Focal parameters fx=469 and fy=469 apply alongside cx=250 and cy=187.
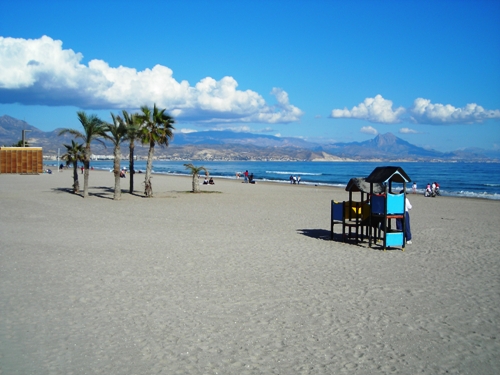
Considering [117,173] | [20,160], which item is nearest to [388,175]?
[117,173]

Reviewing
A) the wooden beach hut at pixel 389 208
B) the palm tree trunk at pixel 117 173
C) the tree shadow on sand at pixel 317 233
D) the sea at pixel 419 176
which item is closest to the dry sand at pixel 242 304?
the tree shadow on sand at pixel 317 233

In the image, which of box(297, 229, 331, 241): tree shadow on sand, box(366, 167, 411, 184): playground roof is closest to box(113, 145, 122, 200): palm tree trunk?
box(297, 229, 331, 241): tree shadow on sand

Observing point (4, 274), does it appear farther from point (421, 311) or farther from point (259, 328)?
point (421, 311)

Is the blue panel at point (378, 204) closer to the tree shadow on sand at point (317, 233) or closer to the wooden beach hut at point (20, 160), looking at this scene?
the tree shadow on sand at point (317, 233)

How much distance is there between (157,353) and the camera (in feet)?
15.4

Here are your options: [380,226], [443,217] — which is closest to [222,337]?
[380,226]

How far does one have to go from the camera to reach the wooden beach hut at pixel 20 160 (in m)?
54.3

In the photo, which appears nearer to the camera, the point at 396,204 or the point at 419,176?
the point at 396,204

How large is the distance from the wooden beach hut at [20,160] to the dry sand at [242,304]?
47.2 m

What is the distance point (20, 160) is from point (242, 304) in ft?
184

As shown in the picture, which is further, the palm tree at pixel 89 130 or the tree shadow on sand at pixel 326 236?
the palm tree at pixel 89 130

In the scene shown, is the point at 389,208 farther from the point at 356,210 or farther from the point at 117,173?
the point at 117,173

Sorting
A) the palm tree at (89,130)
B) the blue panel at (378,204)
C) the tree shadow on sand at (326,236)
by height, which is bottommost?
the tree shadow on sand at (326,236)

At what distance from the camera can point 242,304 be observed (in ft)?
20.7
